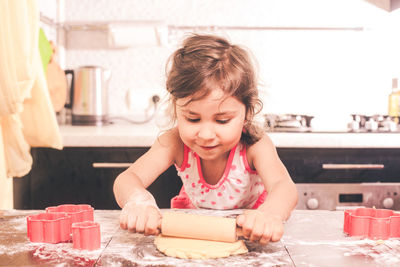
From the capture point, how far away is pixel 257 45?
2350 mm

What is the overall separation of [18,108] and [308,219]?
3.21 feet

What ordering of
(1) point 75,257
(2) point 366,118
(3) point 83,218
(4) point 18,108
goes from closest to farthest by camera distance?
(1) point 75,257, (3) point 83,218, (4) point 18,108, (2) point 366,118

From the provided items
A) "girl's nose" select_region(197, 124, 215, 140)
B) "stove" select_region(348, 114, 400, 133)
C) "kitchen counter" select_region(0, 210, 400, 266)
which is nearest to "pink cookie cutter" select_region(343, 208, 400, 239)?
"kitchen counter" select_region(0, 210, 400, 266)

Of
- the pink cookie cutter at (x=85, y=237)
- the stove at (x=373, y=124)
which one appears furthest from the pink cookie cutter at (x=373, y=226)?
the stove at (x=373, y=124)

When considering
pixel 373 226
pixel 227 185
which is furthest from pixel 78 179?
pixel 373 226

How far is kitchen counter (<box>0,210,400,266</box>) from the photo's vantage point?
2.20 ft

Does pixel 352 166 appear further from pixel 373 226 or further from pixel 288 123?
pixel 373 226

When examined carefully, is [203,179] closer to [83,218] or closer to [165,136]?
[165,136]

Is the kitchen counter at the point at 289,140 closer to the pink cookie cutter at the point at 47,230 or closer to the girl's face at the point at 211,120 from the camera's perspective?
the girl's face at the point at 211,120

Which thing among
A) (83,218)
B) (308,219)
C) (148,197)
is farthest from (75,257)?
(308,219)

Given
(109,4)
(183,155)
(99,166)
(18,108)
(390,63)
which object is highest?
(109,4)

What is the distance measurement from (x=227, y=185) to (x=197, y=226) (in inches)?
20.6

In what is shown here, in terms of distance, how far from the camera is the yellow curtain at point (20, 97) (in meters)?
1.39

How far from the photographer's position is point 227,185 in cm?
130
